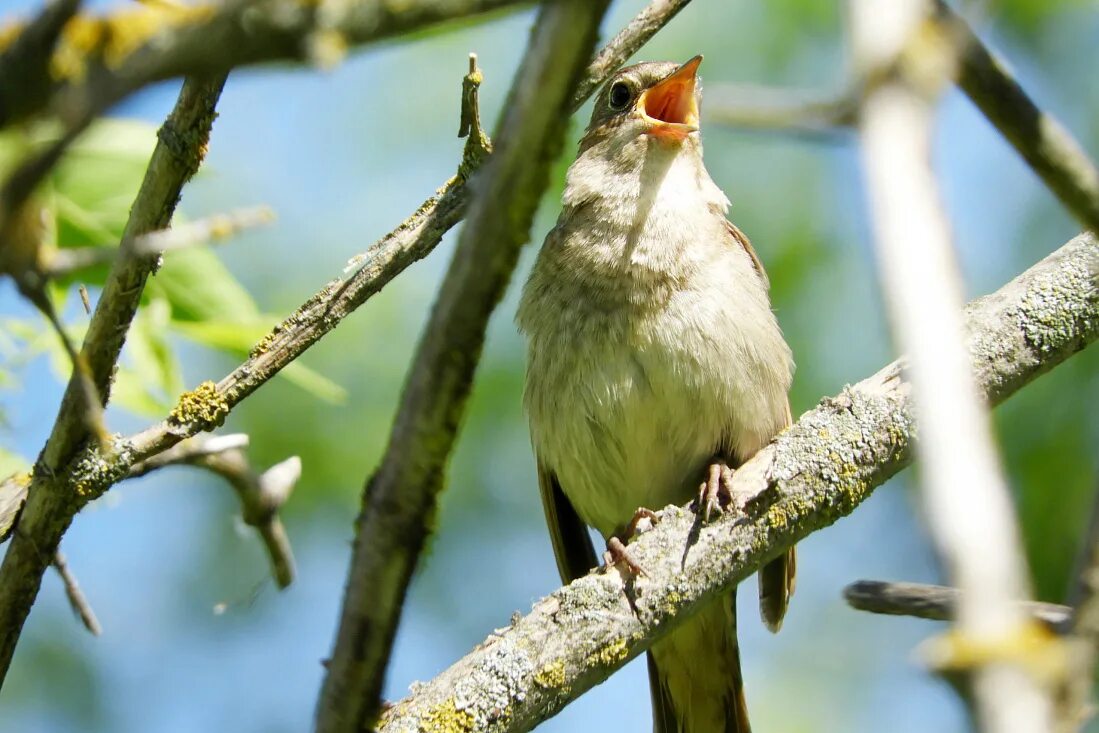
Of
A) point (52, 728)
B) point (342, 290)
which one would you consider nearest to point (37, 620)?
point (52, 728)

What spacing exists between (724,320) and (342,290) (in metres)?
1.84

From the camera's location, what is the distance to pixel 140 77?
1.23 meters

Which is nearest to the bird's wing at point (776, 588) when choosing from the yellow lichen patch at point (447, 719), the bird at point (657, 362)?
the bird at point (657, 362)

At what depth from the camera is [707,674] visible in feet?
16.0

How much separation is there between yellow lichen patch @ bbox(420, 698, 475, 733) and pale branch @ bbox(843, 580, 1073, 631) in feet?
Result: 3.25

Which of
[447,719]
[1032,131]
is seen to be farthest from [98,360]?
[1032,131]

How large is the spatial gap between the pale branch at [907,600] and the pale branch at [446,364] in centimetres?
108

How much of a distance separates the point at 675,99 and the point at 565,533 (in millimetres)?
2004

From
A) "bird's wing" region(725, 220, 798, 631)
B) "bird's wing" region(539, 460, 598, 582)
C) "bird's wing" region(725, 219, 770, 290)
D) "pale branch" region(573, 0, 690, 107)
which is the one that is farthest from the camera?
"bird's wing" region(539, 460, 598, 582)

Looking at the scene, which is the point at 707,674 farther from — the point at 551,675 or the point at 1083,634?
the point at 1083,634

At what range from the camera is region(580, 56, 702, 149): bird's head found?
5137 millimetres

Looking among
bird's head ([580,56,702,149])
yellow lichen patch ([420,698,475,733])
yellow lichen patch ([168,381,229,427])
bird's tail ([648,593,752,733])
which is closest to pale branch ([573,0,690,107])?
yellow lichen patch ([168,381,229,427])

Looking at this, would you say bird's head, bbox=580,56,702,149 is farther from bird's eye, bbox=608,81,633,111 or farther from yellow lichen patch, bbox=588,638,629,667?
yellow lichen patch, bbox=588,638,629,667

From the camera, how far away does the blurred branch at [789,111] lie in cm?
111
